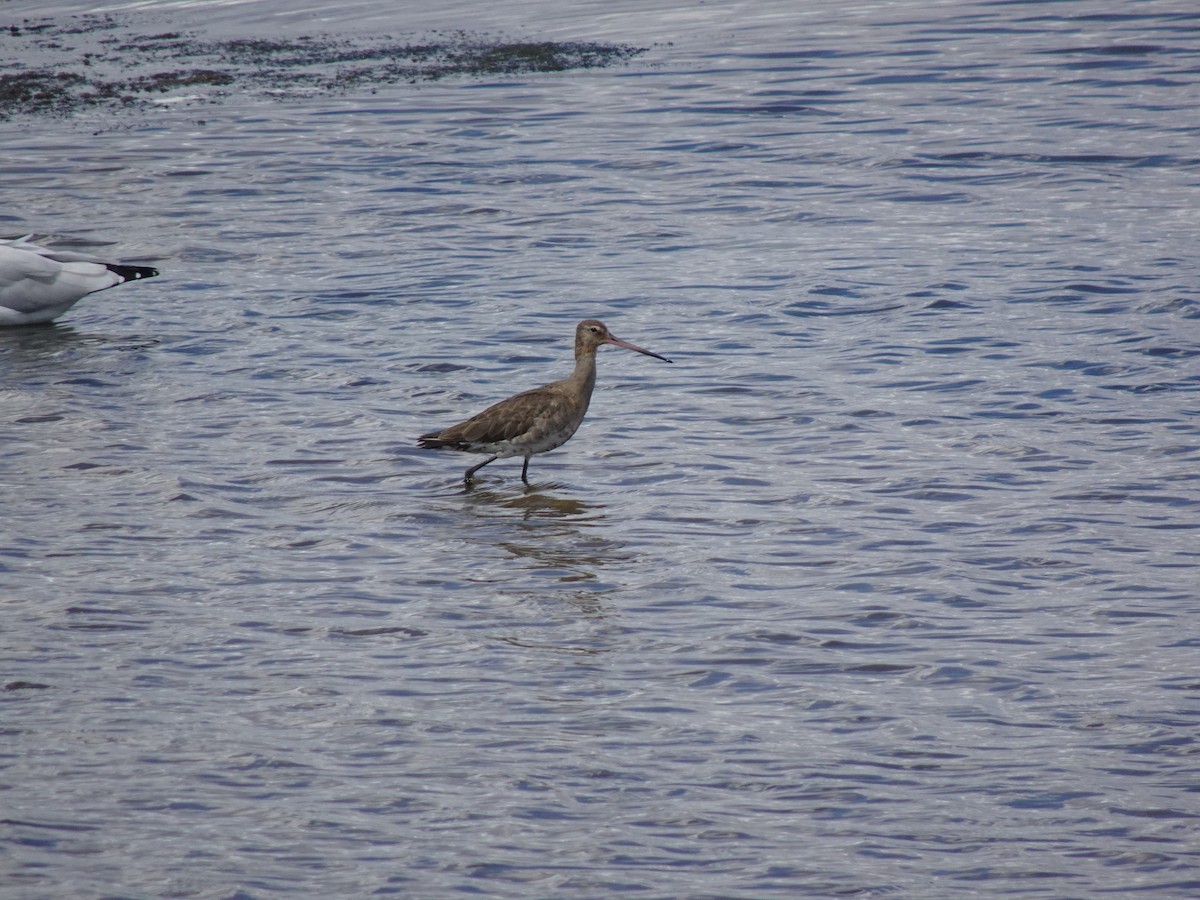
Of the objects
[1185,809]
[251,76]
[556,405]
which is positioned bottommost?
Result: [1185,809]

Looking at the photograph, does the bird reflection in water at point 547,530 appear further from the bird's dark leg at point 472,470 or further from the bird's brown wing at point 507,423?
the bird's brown wing at point 507,423

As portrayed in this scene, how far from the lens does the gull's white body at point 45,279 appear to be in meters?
14.8

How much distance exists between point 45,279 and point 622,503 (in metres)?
7.11

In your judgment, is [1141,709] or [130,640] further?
[130,640]

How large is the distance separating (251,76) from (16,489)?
14.0 meters

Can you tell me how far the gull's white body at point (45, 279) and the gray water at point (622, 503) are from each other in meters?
0.35

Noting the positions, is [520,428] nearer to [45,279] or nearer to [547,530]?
[547,530]

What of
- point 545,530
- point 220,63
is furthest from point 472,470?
point 220,63

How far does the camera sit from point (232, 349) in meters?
14.0

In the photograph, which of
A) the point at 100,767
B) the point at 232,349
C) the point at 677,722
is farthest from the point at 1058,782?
the point at 232,349

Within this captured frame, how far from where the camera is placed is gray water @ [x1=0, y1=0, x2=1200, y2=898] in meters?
6.38

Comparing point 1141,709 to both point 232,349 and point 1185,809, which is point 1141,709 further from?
point 232,349

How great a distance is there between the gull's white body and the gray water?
13.9 inches

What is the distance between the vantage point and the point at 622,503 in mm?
10453
